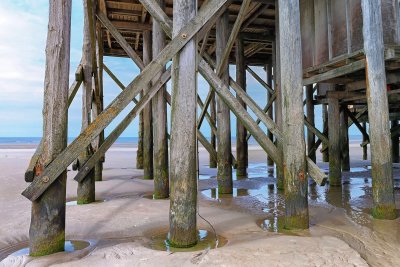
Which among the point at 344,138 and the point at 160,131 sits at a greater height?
the point at 160,131

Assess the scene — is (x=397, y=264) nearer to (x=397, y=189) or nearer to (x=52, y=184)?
(x=52, y=184)

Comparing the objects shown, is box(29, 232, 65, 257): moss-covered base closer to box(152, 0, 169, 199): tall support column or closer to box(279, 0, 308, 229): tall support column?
box(279, 0, 308, 229): tall support column

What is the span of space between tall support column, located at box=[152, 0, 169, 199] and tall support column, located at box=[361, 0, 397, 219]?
3160mm

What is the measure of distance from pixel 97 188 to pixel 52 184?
12.3ft

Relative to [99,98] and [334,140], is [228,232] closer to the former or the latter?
[99,98]

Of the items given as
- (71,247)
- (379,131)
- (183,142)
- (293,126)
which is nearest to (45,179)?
(71,247)

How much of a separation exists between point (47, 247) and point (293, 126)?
273 cm

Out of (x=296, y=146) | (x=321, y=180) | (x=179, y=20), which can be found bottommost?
(x=321, y=180)

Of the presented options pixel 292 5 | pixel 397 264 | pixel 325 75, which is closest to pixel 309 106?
pixel 325 75

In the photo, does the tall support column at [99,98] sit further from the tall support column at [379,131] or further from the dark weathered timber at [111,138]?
the tall support column at [379,131]

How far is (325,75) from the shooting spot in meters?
5.95

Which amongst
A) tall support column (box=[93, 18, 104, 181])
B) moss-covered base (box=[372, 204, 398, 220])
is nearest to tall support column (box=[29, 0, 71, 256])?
tall support column (box=[93, 18, 104, 181])

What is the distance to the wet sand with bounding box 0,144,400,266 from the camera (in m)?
2.53

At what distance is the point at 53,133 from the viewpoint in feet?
8.84
